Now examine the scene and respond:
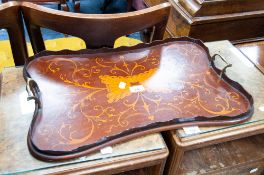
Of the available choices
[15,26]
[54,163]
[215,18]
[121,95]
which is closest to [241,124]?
[121,95]

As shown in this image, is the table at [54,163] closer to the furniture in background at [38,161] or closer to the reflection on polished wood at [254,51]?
the furniture in background at [38,161]

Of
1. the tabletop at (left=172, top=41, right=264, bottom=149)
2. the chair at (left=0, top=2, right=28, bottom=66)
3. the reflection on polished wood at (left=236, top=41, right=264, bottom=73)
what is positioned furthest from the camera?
the reflection on polished wood at (left=236, top=41, right=264, bottom=73)

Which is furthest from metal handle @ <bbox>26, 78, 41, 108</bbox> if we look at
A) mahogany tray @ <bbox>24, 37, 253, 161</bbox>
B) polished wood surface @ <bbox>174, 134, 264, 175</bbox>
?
polished wood surface @ <bbox>174, 134, 264, 175</bbox>

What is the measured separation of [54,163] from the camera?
0.62 m

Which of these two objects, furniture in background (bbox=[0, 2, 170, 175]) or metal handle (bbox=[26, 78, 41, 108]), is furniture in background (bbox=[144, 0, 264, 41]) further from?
metal handle (bbox=[26, 78, 41, 108])

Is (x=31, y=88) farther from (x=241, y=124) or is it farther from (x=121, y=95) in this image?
(x=241, y=124)

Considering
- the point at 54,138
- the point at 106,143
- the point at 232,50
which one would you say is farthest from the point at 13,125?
the point at 232,50

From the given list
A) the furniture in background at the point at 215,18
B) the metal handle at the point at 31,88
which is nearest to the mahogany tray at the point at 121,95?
the metal handle at the point at 31,88

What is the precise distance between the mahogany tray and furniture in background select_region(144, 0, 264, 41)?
0.96 feet

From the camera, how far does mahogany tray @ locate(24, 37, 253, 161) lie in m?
0.67

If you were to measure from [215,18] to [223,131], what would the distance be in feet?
2.10

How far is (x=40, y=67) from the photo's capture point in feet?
2.69

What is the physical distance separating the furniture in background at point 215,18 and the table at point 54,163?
2.22ft

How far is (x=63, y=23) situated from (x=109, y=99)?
303 millimetres
